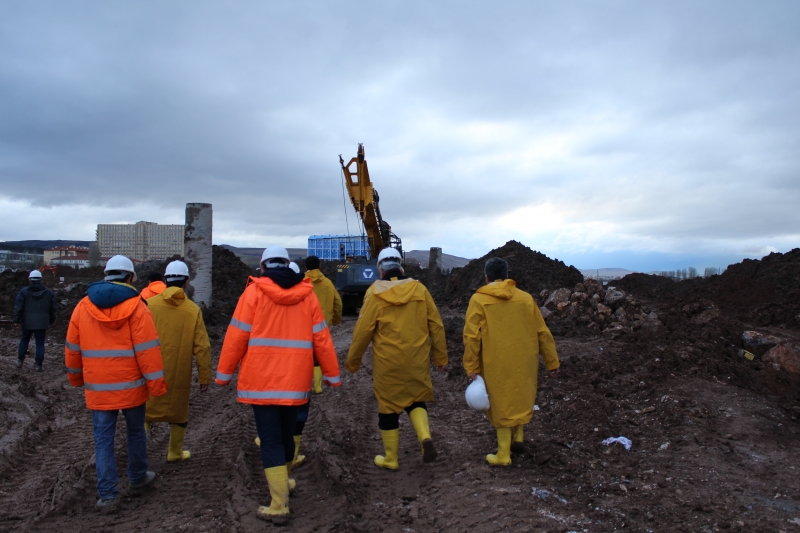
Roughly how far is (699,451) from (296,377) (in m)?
3.62

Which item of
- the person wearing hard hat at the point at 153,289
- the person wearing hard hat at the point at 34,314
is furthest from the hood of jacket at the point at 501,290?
the person wearing hard hat at the point at 34,314

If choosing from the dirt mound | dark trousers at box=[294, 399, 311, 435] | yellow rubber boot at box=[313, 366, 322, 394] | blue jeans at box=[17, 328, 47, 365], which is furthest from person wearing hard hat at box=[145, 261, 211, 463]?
the dirt mound

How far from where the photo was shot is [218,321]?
52.1 ft

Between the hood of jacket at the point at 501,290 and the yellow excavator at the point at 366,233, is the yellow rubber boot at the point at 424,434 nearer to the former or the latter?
the hood of jacket at the point at 501,290

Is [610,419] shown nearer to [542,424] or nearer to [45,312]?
[542,424]

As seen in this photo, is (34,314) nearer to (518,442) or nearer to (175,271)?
(175,271)

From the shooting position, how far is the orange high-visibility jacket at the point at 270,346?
4.04 meters

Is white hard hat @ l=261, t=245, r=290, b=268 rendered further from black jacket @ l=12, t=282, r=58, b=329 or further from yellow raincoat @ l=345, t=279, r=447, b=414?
black jacket @ l=12, t=282, r=58, b=329

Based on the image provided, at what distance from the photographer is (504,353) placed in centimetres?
491

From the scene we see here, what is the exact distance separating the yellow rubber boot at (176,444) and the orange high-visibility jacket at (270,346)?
1437 millimetres

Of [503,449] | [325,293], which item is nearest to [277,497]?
[503,449]

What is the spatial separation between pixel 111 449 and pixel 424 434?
241 cm

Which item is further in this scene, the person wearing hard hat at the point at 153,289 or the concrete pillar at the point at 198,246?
the concrete pillar at the point at 198,246

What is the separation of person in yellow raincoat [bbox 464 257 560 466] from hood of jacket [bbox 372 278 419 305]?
537 millimetres
